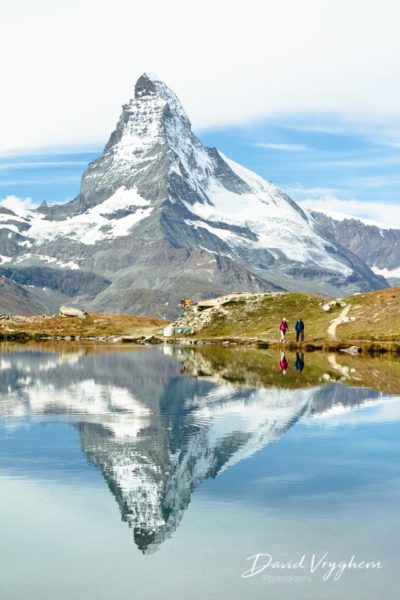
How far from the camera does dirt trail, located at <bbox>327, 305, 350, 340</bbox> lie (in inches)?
5209

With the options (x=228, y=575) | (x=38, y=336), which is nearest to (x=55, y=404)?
(x=228, y=575)

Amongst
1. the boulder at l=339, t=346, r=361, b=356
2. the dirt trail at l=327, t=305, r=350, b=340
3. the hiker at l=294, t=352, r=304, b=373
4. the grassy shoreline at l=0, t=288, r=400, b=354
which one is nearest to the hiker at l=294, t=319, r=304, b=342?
Answer: the grassy shoreline at l=0, t=288, r=400, b=354

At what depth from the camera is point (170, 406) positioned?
60875 mm

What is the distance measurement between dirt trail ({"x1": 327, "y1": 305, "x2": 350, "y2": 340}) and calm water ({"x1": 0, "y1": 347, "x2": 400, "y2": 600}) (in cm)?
6304

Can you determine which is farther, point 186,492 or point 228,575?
point 186,492

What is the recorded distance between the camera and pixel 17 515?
3067cm

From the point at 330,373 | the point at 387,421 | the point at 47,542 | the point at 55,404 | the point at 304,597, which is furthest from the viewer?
the point at 330,373

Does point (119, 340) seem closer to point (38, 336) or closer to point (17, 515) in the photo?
point (38, 336)

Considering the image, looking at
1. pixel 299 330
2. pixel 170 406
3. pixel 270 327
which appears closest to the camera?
pixel 170 406

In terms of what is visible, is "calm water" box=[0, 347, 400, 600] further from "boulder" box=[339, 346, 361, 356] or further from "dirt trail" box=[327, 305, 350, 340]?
"dirt trail" box=[327, 305, 350, 340]

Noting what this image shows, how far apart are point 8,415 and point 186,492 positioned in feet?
83.2

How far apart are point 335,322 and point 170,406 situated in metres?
84.0
